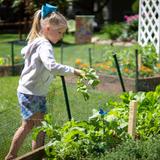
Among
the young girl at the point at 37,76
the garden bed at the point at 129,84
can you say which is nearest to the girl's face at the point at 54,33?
the young girl at the point at 37,76

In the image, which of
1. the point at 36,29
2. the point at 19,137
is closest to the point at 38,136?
the point at 19,137

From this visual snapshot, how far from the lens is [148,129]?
189 inches

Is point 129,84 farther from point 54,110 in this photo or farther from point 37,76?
point 37,76

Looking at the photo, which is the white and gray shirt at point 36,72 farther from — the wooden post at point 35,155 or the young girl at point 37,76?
the wooden post at point 35,155

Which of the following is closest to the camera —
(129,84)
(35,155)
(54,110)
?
(35,155)

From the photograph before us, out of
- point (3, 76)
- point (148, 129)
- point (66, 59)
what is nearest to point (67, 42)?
point (66, 59)

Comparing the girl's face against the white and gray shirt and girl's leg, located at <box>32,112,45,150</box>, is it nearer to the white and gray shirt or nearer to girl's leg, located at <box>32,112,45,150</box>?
the white and gray shirt

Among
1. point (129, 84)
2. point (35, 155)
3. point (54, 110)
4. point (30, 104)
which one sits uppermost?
point (30, 104)

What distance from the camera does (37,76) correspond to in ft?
16.5

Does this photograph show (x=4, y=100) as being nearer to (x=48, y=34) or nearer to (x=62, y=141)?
(x=48, y=34)

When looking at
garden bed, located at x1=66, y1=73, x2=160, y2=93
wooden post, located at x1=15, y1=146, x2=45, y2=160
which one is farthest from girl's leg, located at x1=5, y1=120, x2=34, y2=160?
garden bed, located at x1=66, y1=73, x2=160, y2=93

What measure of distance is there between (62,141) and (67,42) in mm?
16574

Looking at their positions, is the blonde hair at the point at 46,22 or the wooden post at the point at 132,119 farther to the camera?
the blonde hair at the point at 46,22

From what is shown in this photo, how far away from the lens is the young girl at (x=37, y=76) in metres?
5.01
